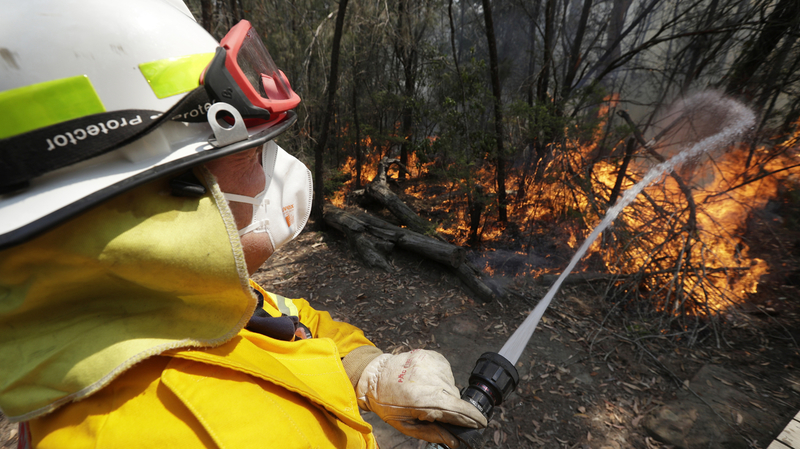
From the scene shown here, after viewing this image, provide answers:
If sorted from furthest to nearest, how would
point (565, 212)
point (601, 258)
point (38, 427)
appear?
point (565, 212)
point (601, 258)
point (38, 427)

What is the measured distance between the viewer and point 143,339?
2.99 ft

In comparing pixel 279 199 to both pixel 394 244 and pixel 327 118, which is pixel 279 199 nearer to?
pixel 394 244

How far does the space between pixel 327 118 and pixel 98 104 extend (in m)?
6.16

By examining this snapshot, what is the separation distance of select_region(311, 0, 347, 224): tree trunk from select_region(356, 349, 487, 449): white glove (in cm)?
592

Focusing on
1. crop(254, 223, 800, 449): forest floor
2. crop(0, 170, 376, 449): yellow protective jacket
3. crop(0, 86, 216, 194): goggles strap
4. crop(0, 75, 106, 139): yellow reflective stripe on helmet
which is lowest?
crop(254, 223, 800, 449): forest floor

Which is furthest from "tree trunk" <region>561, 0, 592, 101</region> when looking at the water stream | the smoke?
the water stream

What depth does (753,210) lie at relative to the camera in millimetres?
4461

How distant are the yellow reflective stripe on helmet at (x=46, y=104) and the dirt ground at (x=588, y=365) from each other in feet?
11.4

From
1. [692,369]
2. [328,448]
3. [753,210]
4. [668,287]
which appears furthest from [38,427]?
[753,210]

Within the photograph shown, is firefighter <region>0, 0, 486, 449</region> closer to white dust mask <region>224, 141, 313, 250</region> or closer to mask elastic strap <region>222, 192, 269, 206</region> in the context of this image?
mask elastic strap <region>222, 192, 269, 206</region>

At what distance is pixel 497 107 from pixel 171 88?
5473 millimetres

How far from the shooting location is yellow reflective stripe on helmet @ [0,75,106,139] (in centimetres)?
81

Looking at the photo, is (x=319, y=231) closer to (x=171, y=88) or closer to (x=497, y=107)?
(x=497, y=107)

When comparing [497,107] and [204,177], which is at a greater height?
[204,177]
